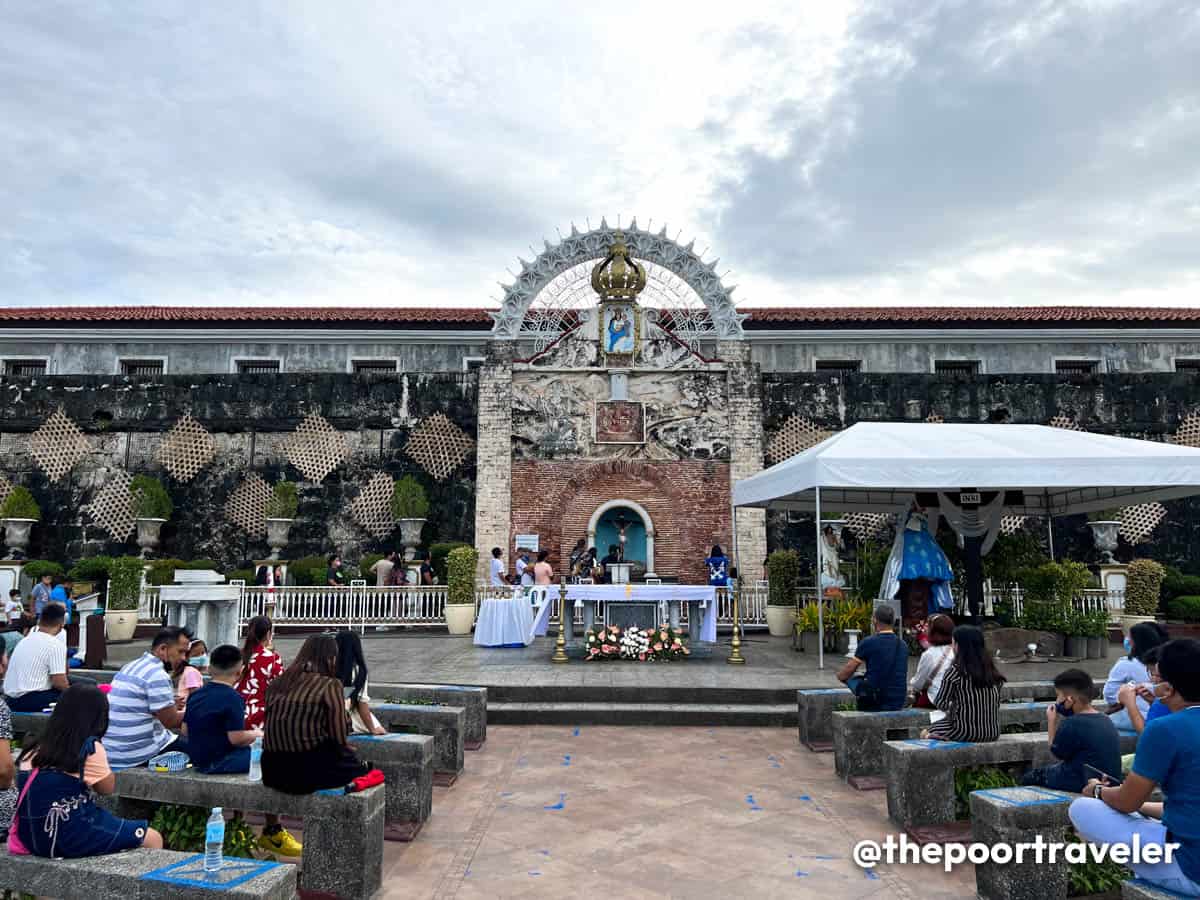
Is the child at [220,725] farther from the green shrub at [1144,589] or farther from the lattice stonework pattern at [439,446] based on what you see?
the green shrub at [1144,589]

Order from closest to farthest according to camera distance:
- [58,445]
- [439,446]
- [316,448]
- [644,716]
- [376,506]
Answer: [644,716]
[376,506]
[439,446]
[316,448]
[58,445]

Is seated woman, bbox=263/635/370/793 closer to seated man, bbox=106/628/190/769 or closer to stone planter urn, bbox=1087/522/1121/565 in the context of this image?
seated man, bbox=106/628/190/769

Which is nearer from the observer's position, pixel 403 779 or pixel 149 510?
pixel 403 779

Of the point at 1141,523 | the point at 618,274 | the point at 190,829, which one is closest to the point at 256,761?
the point at 190,829

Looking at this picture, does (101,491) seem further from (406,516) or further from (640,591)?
(640,591)

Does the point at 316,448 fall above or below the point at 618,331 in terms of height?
below

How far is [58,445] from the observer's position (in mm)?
18422

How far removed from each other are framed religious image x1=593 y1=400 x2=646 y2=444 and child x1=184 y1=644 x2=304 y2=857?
13.5m

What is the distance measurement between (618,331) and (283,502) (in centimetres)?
858

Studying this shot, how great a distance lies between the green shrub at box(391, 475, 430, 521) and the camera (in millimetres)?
17094

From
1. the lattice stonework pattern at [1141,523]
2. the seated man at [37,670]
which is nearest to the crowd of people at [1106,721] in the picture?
the seated man at [37,670]

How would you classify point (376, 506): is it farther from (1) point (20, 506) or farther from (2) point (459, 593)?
(1) point (20, 506)

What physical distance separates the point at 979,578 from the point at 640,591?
498 cm

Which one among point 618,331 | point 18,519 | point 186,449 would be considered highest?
point 618,331
